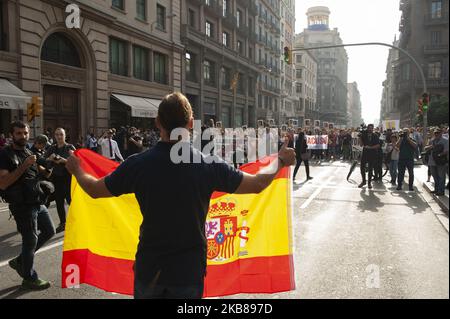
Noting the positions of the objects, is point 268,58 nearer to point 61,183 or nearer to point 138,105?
point 138,105

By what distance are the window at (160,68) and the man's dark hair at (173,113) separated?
91.4ft

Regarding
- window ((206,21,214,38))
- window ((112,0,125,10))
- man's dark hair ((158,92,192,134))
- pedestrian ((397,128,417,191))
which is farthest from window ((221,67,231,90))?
man's dark hair ((158,92,192,134))

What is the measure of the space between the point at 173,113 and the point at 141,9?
91.0 feet

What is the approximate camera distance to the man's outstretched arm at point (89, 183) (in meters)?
2.47

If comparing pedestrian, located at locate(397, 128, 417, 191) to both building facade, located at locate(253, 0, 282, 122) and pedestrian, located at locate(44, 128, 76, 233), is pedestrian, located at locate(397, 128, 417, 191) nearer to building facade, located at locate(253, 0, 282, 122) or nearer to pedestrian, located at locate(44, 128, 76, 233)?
pedestrian, located at locate(44, 128, 76, 233)

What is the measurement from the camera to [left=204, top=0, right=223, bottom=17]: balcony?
1448 inches

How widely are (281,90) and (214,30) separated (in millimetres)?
31652

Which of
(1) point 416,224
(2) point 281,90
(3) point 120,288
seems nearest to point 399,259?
(1) point 416,224

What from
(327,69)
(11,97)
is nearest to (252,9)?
(11,97)

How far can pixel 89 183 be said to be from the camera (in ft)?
8.29

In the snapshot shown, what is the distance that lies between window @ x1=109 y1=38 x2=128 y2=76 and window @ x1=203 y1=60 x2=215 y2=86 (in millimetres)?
11865

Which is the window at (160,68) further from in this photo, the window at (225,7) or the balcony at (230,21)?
the window at (225,7)

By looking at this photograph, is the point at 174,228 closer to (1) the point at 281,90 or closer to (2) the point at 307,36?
(1) the point at 281,90

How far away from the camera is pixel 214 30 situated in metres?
39.1
